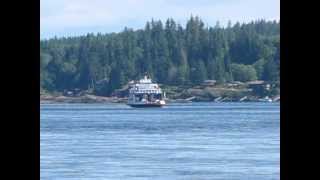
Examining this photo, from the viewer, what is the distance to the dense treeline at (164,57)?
22.9 m

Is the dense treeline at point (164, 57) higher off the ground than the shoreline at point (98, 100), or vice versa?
the dense treeline at point (164, 57)

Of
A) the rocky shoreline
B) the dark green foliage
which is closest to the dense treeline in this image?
the dark green foliage

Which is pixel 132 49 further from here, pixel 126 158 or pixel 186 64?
pixel 126 158

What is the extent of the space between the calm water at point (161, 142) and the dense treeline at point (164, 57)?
3.91 feet

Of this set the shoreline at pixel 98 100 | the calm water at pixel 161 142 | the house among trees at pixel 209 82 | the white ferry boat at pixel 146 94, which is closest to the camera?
the calm water at pixel 161 142

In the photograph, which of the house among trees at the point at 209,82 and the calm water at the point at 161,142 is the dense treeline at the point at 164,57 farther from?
the calm water at the point at 161,142

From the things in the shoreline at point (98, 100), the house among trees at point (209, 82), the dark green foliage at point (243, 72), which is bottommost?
the shoreline at point (98, 100)

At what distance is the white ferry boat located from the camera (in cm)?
2544

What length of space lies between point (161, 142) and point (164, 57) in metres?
5.92

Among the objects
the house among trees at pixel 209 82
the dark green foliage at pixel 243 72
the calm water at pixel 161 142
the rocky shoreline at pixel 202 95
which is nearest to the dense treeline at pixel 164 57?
the dark green foliage at pixel 243 72

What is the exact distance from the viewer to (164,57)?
24.2 m
